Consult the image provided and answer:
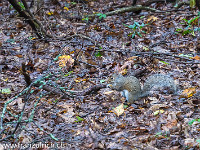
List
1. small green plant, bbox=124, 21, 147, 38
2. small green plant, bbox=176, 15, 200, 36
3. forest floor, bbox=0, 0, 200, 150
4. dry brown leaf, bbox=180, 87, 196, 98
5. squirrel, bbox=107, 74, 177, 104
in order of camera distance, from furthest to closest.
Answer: small green plant, bbox=124, 21, 147, 38
small green plant, bbox=176, 15, 200, 36
squirrel, bbox=107, 74, 177, 104
dry brown leaf, bbox=180, 87, 196, 98
forest floor, bbox=0, 0, 200, 150

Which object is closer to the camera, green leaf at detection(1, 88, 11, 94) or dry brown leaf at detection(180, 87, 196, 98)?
dry brown leaf at detection(180, 87, 196, 98)

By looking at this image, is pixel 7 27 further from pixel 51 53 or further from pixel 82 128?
pixel 82 128

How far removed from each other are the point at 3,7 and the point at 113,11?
15.7 feet

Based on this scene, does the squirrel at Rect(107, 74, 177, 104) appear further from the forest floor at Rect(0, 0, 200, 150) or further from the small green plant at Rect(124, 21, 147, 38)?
the small green plant at Rect(124, 21, 147, 38)

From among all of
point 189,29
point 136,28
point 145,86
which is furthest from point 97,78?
point 189,29

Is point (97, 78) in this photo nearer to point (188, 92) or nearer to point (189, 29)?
point (188, 92)

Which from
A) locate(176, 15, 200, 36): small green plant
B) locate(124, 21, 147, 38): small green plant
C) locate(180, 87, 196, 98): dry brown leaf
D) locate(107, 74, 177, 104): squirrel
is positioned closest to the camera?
locate(180, 87, 196, 98): dry brown leaf

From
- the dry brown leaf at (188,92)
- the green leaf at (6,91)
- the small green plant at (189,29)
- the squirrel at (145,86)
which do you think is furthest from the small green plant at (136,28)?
the green leaf at (6,91)

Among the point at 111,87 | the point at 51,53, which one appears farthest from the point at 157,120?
the point at 51,53

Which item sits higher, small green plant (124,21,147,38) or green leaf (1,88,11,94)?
small green plant (124,21,147,38)

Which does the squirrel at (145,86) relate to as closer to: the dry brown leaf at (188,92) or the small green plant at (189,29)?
the dry brown leaf at (188,92)

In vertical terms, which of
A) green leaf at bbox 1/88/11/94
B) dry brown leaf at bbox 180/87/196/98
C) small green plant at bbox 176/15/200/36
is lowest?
dry brown leaf at bbox 180/87/196/98

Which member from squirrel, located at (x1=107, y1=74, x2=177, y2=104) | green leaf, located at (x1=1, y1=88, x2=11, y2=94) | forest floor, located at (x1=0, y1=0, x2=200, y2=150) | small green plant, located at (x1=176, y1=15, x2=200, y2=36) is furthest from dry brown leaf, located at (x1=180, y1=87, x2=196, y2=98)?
green leaf, located at (x1=1, y1=88, x2=11, y2=94)

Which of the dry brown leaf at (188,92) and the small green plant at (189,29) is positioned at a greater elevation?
the small green plant at (189,29)
